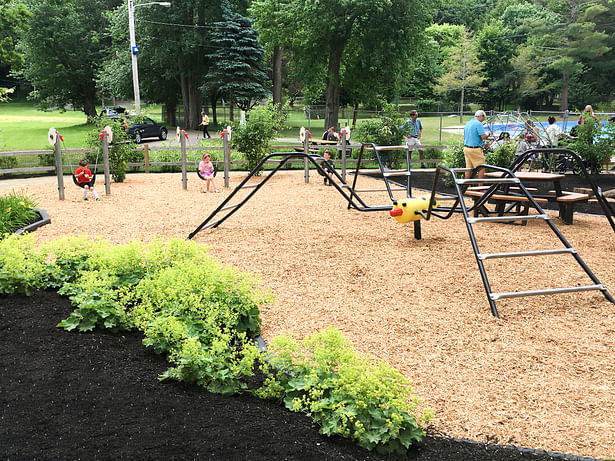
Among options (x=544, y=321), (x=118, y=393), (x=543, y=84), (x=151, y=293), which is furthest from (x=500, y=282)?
(x=543, y=84)

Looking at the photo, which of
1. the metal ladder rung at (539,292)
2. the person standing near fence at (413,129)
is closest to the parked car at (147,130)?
the person standing near fence at (413,129)

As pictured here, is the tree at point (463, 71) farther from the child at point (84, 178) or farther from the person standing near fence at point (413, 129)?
the child at point (84, 178)

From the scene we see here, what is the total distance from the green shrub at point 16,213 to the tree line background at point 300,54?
10780 millimetres

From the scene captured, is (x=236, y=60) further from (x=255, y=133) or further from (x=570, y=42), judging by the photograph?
(x=570, y=42)

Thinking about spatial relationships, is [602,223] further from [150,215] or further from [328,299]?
[150,215]

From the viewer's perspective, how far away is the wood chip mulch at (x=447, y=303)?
360 cm

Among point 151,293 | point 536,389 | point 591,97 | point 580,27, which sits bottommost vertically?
point 536,389

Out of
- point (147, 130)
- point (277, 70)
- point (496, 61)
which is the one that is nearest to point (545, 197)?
point (147, 130)

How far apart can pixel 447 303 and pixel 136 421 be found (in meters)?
3.48

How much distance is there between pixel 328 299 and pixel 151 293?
186 cm

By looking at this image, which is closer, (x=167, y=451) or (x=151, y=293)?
(x=167, y=451)

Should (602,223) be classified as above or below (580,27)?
below

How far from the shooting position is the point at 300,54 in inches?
1218

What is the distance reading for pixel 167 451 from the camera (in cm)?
278
